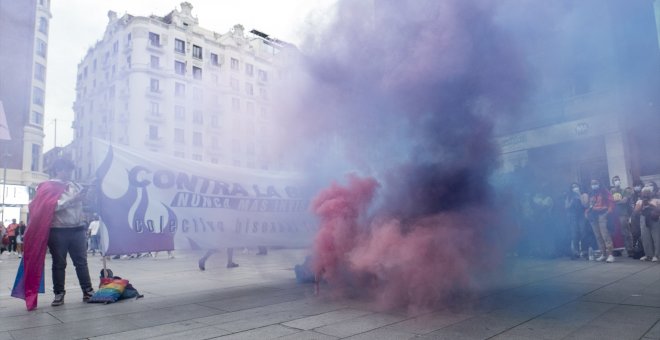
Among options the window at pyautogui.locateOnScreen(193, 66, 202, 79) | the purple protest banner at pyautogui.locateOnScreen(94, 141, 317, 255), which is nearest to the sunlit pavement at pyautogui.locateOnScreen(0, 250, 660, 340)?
the purple protest banner at pyautogui.locateOnScreen(94, 141, 317, 255)

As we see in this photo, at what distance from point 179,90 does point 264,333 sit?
5.42 meters

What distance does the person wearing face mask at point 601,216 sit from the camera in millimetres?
Result: 8500

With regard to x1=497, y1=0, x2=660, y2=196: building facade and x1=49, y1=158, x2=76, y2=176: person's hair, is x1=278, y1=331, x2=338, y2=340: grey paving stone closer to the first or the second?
x1=497, y1=0, x2=660, y2=196: building facade

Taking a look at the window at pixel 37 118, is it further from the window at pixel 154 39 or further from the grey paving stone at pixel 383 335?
the grey paving stone at pixel 383 335

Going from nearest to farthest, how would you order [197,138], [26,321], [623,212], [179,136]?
[26,321]
[179,136]
[197,138]
[623,212]

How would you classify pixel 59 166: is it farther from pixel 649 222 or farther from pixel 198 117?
pixel 649 222

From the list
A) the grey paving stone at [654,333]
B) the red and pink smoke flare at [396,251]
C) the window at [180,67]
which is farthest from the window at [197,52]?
the grey paving stone at [654,333]

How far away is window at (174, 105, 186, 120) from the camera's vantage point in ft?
23.6

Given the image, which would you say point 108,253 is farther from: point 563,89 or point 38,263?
point 563,89

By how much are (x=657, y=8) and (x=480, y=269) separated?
14.5 feet

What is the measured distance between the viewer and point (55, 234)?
5.18 metres

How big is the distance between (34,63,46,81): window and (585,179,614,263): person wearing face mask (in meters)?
10.6

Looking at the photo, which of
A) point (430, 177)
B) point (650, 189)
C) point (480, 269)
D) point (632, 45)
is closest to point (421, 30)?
point (430, 177)

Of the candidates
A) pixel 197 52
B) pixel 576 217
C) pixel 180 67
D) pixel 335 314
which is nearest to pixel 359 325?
pixel 335 314
